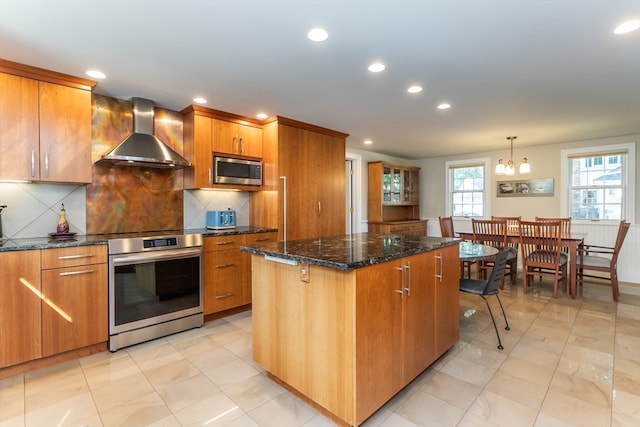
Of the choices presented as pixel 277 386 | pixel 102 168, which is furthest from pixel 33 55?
pixel 277 386

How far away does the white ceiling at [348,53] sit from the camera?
173 cm

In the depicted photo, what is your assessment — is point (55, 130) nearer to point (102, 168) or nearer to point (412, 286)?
point (102, 168)

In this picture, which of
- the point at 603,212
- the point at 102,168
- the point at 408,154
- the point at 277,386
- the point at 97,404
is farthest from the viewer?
the point at 408,154

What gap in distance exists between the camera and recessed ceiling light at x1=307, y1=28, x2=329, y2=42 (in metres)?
1.92

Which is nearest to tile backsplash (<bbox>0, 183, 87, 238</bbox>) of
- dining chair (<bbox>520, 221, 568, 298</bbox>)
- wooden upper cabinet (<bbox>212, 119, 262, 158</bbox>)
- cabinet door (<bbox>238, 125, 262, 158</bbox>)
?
wooden upper cabinet (<bbox>212, 119, 262, 158</bbox>)

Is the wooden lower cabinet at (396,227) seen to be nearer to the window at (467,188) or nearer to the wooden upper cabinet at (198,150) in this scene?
the window at (467,188)

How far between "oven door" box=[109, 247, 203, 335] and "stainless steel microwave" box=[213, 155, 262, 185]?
3.02 ft

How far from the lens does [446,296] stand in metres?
2.39

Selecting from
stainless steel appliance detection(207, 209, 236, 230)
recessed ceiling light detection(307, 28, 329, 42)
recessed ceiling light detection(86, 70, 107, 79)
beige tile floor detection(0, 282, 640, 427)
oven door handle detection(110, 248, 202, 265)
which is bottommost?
beige tile floor detection(0, 282, 640, 427)

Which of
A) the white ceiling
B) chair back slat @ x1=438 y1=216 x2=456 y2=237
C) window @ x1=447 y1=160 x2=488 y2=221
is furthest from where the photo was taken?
window @ x1=447 y1=160 x2=488 y2=221

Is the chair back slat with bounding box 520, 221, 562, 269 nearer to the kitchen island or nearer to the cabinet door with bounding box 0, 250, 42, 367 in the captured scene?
the kitchen island

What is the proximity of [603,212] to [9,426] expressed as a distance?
7.16 m

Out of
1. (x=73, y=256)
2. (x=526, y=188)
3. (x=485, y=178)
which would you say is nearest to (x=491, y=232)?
(x=526, y=188)

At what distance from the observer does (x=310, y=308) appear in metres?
1.79
